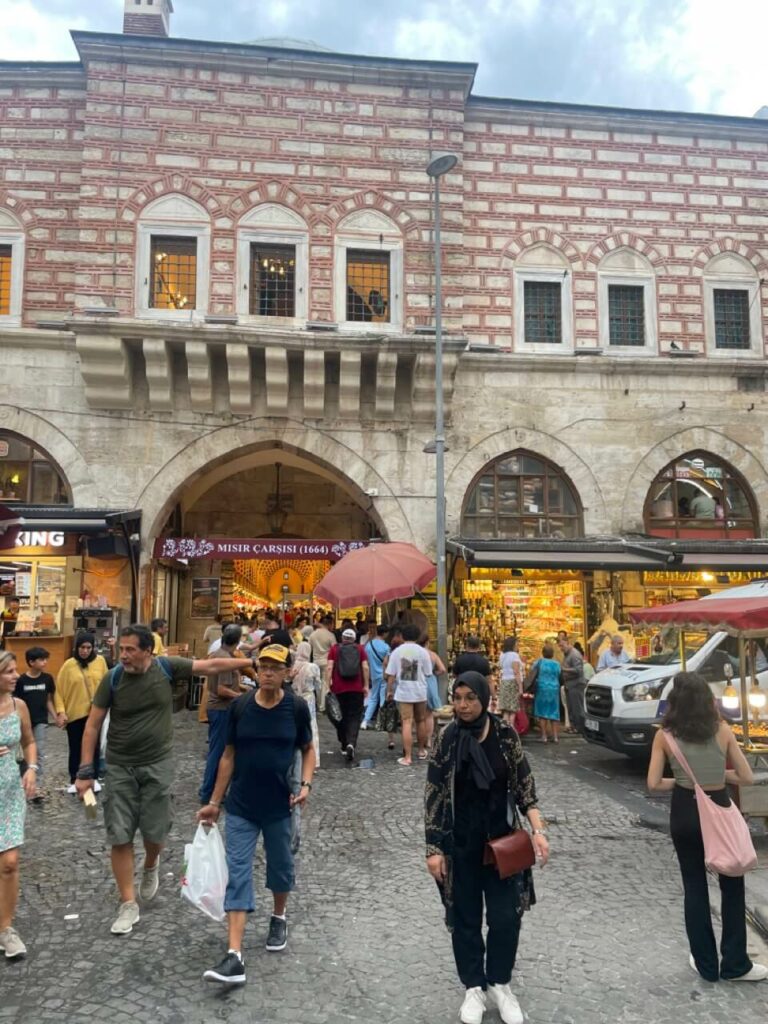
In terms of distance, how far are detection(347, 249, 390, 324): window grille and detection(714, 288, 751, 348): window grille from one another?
725cm

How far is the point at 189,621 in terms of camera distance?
19.4 m

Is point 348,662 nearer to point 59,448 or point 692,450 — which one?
point 59,448

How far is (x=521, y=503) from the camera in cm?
1617

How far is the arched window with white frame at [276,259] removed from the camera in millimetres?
15617

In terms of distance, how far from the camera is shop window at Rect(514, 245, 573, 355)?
1645 cm

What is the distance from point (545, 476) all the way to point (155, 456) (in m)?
7.91

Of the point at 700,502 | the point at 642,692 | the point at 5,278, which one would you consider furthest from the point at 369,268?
the point at 642,692

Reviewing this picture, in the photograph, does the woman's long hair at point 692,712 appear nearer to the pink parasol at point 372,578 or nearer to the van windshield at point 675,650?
the van windshield at point 675,650

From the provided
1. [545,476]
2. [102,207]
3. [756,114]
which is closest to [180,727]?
[545,476]

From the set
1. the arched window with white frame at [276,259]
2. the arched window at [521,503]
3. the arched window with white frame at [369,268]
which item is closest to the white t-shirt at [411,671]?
the arched window at [521,503]

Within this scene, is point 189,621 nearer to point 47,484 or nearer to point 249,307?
point 47,484

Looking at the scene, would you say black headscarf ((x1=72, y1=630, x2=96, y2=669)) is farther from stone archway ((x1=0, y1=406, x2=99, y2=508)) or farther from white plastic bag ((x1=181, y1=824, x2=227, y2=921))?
stone archway ((x1=0, y1=406, x2=99, y2=508))

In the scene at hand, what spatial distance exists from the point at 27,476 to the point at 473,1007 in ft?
45.5

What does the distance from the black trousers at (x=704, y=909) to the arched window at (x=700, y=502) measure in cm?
1265
